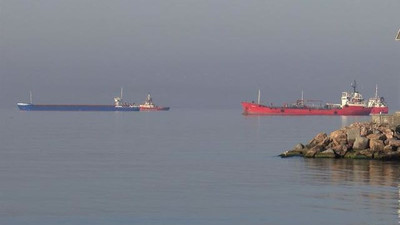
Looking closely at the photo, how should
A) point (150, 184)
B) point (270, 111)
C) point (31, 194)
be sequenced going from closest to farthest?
point (31, 194) → point (150, 184) → point (270, 111)

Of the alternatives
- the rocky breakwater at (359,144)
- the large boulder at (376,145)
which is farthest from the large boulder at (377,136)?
the large boulder at (376,145)

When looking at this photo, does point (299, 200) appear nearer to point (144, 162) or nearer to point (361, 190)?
point (361, 190)

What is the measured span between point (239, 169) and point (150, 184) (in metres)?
8.16

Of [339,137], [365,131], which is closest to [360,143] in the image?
[365,131]

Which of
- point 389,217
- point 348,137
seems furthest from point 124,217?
point 348,137

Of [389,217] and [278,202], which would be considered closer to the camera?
[389,217]

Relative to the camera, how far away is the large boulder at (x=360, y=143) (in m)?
42.4

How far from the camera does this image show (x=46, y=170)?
3738 cm

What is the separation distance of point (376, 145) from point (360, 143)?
0.84 m

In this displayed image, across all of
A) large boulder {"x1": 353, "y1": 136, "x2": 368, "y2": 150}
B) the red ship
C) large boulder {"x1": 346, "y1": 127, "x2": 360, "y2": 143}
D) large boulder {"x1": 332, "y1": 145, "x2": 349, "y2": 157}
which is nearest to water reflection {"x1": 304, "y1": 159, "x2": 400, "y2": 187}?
large boulder {"x1": 332, "y1": 145, "x2": 349, "y2": 157}

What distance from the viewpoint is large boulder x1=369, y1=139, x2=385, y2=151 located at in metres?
41.8

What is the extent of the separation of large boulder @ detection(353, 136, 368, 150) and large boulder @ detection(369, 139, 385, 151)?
25 cm

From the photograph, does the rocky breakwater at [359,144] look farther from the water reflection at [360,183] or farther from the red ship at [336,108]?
the red ship at [336,108]

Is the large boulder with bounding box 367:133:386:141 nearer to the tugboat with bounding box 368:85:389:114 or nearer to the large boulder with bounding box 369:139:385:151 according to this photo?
the large boulder with bounding box 369:139:385:151
